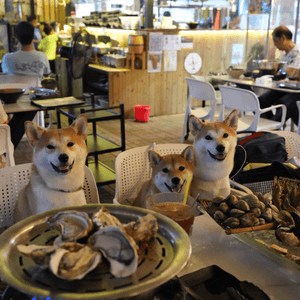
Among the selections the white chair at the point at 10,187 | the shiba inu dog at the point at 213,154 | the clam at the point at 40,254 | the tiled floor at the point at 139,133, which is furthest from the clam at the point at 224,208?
the tiled floor at the point at 139,133

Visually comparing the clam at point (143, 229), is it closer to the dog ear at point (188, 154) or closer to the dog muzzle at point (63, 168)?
the dog muzzle at point (63, 168)

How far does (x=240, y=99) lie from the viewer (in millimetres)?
4066

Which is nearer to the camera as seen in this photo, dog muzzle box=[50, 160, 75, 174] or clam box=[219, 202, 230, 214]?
clam box=[219, 202, 230, 214]

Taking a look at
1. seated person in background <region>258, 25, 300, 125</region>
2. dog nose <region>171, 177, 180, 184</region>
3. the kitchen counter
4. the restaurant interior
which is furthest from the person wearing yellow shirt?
the kitchen counter

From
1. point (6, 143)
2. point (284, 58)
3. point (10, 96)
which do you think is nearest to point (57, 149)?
point (6, 143)

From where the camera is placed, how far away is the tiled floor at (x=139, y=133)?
15.3 feet

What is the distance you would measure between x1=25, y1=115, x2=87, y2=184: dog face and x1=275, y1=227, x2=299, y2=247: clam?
844 mm

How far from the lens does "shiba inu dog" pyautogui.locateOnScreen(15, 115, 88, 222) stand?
57.8 inches

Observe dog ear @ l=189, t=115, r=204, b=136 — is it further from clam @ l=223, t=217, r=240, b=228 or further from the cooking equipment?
the cooking equipment

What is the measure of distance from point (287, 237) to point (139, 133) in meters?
4.58

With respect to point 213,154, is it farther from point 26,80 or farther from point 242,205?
point 26,80

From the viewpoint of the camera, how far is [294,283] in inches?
42.3

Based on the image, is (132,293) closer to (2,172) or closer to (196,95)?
(2,172)

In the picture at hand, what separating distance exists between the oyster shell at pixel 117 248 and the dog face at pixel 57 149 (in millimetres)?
782
